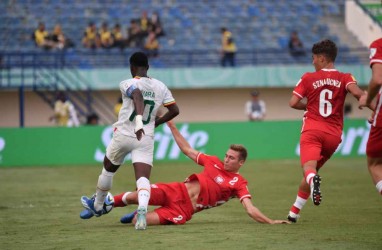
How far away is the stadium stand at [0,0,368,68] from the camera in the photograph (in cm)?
3481

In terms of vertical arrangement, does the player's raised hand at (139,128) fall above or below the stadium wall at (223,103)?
above

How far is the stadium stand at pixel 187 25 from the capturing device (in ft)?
114

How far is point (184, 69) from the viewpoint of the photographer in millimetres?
34938

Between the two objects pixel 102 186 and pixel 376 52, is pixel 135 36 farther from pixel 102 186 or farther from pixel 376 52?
pixel 376 52

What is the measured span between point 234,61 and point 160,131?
8.90m

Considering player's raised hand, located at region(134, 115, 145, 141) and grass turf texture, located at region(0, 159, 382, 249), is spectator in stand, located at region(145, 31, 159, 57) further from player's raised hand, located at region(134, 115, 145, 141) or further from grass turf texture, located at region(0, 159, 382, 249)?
player's raised hand, located at region(134, 115, 145, 141)

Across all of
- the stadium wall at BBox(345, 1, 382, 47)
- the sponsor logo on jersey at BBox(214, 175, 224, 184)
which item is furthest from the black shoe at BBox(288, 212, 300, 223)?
the stadium wall at BBox(345, 1, 382, 47)

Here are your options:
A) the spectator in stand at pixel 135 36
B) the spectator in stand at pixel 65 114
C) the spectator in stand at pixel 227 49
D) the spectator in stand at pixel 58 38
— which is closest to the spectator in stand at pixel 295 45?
the spectator in stand at pixel 227 49

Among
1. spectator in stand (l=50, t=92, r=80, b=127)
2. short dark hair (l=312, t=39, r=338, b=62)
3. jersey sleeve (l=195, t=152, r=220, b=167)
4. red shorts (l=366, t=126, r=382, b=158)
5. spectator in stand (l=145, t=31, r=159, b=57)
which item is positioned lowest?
spectator in stand (l=50, t=92, r=80, b=127)

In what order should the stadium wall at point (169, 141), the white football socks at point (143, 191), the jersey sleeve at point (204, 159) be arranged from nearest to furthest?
the white football socks at point (143, 191)
the jersey sleeve at point (204, 159)
the stadium wall at point (169, 141)

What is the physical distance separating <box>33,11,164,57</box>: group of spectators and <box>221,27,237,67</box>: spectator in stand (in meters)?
2.48

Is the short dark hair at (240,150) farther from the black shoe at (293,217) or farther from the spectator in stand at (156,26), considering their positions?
the spectator in stand at (156,26)

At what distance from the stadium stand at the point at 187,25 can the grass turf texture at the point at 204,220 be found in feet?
41.6

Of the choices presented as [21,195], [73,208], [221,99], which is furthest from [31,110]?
[73,208]
